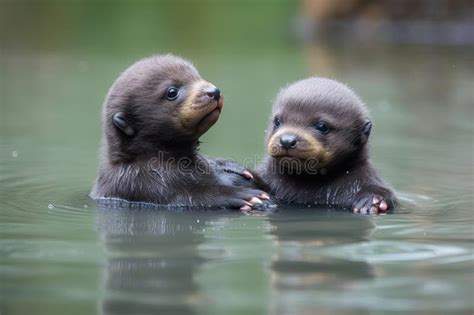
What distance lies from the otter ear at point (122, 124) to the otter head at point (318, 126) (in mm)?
1124

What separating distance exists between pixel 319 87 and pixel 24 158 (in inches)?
141

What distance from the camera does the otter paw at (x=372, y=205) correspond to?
8.41 meters

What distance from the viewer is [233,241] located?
23.1 ft

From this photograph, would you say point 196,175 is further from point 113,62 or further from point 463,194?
point 113,62

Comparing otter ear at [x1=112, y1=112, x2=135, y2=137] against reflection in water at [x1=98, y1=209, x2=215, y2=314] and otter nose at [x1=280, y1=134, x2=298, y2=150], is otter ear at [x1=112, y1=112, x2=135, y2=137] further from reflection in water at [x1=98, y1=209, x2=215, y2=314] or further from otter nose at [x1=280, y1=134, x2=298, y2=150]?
otter nose at [x1=280, y1=134, x2=298, y2=150]

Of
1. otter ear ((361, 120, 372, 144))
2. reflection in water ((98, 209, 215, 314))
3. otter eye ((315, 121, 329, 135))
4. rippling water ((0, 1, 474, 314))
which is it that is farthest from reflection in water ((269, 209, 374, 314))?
otter ear ((361, 120, 372, 144))

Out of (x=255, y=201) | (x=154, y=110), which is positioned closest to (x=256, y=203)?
(x=255, y=201)

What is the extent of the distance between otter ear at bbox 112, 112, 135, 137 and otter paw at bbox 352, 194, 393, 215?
189cm

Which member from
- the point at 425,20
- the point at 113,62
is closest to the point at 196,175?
the point at 113,62

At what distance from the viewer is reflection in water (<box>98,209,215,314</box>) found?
5.36 metres

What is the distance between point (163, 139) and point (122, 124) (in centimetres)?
35

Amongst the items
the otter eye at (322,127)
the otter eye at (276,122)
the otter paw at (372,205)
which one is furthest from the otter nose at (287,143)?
the otter paw at (372,205)

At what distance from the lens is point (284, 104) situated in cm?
875

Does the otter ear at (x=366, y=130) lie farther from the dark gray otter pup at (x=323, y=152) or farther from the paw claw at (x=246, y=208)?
the paw claw at (x=246, y=208)
